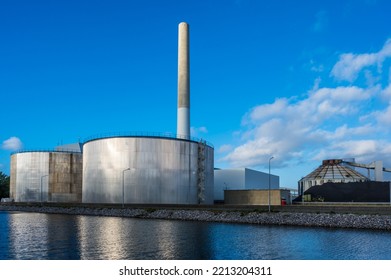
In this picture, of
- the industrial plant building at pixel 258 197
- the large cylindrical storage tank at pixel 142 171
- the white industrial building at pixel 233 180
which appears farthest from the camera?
the white industrial building at pixel 233 180

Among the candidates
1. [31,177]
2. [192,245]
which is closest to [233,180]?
[31,177]

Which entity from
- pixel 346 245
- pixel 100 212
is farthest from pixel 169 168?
pixel 346 245

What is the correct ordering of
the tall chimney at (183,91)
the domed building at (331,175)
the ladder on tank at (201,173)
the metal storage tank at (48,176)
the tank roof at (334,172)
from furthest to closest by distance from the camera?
the metal storage tank at (48,176) < the tank roof at (334,172) < the domed building at (331,175) < the tall chimney at (183,91) < the ladder on tank at (201,173)

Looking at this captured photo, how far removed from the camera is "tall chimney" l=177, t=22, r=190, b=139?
90.1 m

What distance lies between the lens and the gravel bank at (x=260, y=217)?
43938 mm

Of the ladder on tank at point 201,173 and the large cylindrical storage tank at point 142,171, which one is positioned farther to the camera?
the ladder on tank at point 201,173

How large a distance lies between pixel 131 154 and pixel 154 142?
207 inches

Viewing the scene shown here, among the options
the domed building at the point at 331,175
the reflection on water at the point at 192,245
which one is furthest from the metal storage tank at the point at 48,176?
the reflection on water at the point at 192,245

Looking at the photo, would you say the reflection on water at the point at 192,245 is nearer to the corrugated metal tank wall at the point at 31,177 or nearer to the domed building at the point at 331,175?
the domed building at the point at 331,175

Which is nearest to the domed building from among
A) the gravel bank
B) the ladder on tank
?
the ladder on tank

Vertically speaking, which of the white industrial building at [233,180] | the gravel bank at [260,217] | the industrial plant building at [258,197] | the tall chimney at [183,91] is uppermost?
the tall chimney at [183,91]

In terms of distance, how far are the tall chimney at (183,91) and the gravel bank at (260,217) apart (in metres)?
28.4

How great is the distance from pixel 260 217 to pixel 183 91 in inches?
1781

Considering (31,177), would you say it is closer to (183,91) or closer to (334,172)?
(183,91)
